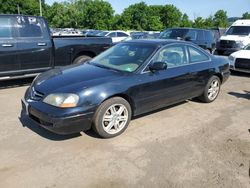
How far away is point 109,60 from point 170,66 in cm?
115

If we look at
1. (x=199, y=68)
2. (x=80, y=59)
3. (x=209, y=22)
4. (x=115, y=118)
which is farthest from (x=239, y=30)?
(x=209, y=22)

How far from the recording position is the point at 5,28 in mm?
6871

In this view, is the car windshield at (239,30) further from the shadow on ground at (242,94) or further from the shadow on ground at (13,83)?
the shadow on ground at (13,83)

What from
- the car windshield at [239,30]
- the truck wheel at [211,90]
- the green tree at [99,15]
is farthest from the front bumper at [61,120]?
the green tree at [99,15]

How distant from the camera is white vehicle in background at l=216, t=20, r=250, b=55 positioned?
13.8m

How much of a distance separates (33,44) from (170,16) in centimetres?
4899

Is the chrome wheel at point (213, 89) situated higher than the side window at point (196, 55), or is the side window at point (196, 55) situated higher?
the side window at point (196, 55)

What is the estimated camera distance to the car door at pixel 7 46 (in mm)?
6793

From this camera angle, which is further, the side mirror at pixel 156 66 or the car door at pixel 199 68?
the car door at pixel 199 68

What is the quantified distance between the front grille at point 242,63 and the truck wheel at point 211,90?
3.86 metres

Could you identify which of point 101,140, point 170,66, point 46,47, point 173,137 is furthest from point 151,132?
point 46,47

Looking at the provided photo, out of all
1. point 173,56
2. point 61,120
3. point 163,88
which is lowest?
point 61,120

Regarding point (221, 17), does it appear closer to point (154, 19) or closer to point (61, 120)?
point (154, 19)

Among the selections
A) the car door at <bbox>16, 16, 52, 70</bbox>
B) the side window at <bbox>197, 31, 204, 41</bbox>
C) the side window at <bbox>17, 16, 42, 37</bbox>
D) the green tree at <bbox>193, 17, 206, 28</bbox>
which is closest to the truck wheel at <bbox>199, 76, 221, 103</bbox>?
the car door at <bbox>16, 16, 52, 70</bbox>
